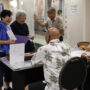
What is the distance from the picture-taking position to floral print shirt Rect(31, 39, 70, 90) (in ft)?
5.70

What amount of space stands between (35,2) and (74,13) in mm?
1829

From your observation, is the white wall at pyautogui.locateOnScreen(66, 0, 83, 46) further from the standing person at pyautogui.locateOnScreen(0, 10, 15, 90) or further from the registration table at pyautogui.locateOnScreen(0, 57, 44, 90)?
the registration table at pyautogui.locateOnScreen(0, 57, 44, 90)


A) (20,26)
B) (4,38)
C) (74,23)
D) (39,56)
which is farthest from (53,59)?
(74,23)

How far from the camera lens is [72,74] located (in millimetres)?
1720

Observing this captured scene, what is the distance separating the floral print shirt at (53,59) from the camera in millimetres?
1737

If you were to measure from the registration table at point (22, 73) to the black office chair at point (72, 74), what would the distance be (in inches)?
19.8

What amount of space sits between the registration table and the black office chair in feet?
1.65

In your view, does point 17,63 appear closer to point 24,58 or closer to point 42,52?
point 24,58

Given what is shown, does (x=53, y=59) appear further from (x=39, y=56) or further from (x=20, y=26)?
(x=20, y=26)

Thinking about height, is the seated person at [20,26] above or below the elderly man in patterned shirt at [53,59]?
above

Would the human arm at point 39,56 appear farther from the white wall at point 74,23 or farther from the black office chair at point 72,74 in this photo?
the white wall at point 74,23

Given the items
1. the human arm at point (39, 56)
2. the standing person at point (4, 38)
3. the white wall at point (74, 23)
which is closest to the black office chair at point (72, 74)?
the human arm at point (39, 56)

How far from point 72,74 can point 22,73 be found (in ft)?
2.28

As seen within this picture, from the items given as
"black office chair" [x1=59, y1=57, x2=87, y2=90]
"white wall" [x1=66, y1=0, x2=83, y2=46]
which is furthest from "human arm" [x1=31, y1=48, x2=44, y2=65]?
"white wall" [x1=66, y1=0, x2=83, y2=46]
